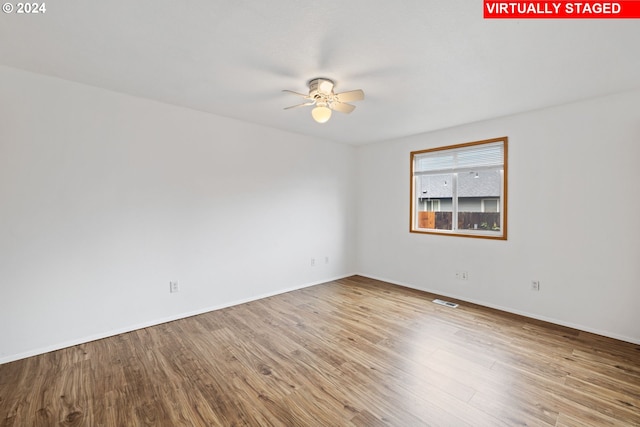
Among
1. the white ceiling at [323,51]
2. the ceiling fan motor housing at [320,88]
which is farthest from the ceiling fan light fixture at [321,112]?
the white ceiling at [323,51]

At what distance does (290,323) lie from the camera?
3172 millimetres

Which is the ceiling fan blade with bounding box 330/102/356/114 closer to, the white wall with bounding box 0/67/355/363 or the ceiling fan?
the ceiling fan

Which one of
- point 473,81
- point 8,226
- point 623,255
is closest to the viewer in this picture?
point 8,226

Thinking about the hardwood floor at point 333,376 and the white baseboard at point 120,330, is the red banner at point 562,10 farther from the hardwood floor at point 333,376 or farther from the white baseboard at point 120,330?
the white baseboard at point 120,330

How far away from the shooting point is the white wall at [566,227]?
109 inches

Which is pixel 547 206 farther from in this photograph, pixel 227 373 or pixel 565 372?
pixel 227 373

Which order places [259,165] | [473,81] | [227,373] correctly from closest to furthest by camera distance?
[227,373] → [473,81] → [259,165]

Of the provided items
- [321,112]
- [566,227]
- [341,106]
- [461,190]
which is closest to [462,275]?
[461,190]

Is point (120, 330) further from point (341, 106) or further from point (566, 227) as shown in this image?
point (566, 227)

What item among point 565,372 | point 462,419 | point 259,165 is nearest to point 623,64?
point 565,372

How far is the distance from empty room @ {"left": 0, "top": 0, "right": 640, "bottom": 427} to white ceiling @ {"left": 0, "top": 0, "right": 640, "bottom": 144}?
2 cm

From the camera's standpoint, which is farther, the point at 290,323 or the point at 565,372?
the point at 290,323

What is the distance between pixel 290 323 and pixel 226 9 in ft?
9.63

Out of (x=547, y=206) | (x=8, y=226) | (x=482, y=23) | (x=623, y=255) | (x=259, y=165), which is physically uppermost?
(x=482, y=23)
